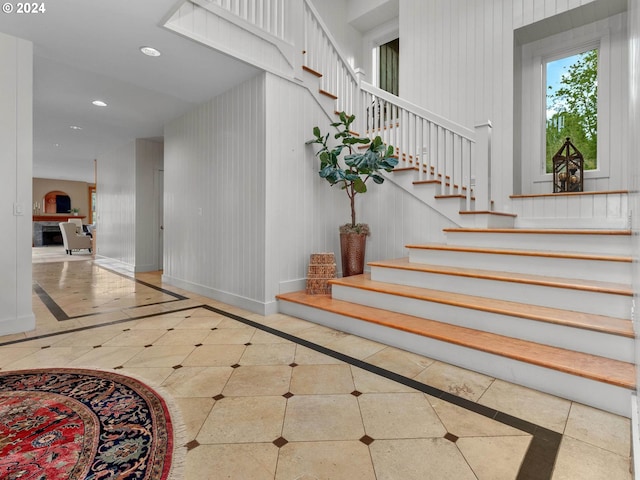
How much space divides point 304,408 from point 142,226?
246 inches

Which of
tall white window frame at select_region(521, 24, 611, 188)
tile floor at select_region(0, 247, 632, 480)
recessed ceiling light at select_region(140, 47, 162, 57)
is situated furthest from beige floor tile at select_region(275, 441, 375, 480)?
tall white window frame at select_region(521, 24, 611, 188)

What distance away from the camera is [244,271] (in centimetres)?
370

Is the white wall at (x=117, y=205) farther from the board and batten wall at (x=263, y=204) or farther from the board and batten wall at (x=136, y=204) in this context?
the board and batten wall at (x=263, y=204)

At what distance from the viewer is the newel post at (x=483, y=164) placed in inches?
133

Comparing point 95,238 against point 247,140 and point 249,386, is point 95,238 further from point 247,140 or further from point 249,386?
point 249,386

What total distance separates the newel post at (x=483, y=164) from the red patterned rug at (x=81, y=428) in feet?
11.0

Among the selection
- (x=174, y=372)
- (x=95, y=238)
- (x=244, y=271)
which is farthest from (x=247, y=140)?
(x=95, y=238)

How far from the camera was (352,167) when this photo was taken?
12.5 feet

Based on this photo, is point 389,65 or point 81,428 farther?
point 389,65

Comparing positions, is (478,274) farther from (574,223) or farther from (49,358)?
(49,358)

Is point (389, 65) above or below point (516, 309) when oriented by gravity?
above

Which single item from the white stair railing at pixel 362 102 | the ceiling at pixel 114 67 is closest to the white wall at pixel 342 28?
the white stair railing at pixel 362 102

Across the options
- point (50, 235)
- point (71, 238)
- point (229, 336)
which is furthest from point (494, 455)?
point (50, 235)

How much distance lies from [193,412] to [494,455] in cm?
142
